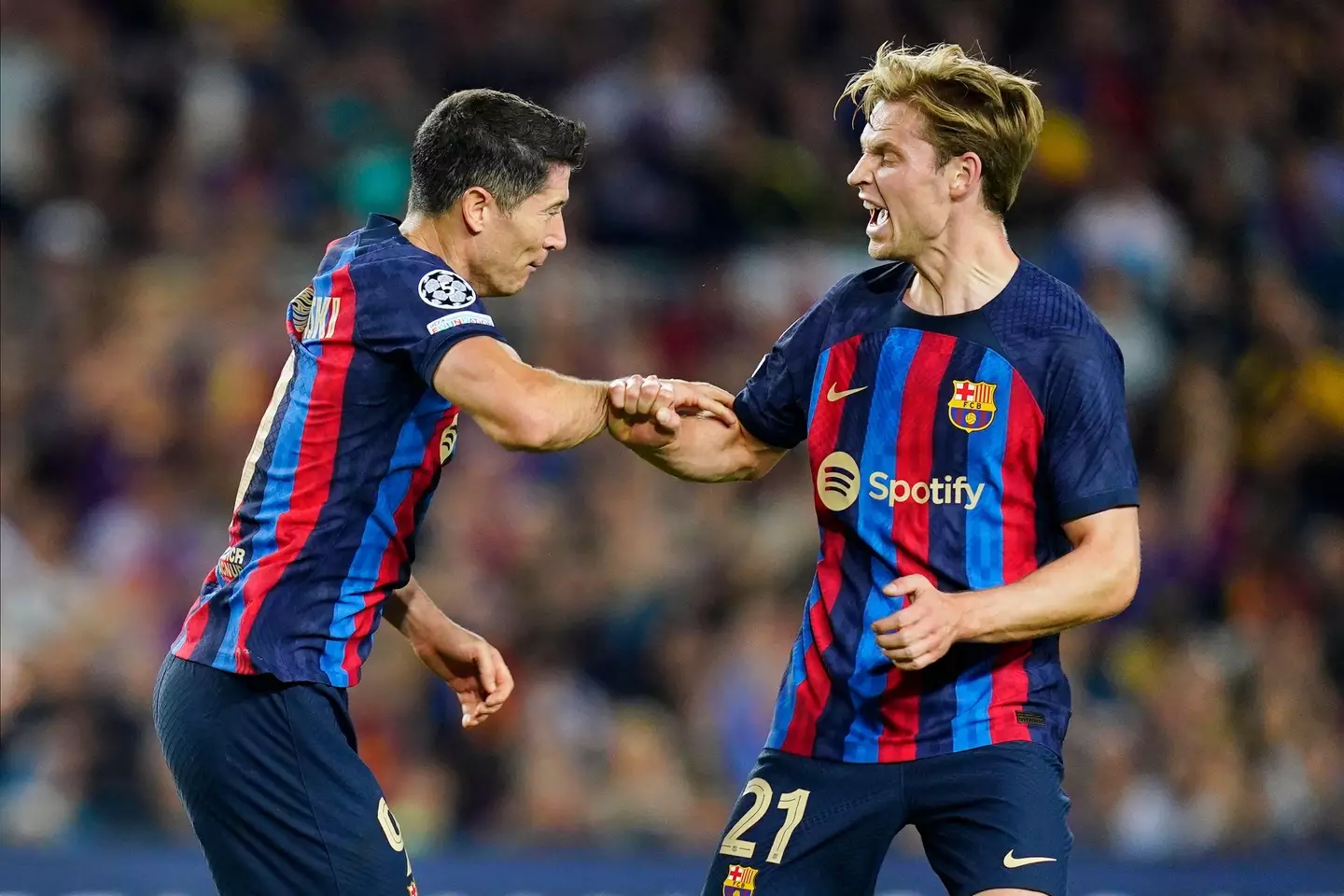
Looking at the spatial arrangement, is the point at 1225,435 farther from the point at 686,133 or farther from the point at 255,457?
the point at 255,457

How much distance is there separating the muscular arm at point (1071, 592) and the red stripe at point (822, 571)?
0.51 metres

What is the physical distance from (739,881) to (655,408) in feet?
4.09

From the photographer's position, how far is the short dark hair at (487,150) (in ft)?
14.5

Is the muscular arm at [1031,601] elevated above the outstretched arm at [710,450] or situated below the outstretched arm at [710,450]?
below

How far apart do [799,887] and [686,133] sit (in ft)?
21.8

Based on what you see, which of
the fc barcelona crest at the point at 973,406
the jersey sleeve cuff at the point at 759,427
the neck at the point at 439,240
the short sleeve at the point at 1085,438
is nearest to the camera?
the short sleeve at the point at 1085,438

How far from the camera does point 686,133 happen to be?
33.8 ft

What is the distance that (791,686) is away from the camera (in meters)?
4.57

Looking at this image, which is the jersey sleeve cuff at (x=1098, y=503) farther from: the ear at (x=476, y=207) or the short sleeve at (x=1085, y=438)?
the ear at (x=476, y=207)

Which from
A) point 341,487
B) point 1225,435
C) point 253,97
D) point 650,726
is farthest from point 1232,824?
point 253,97

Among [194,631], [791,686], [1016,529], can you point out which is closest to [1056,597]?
[1016,529]

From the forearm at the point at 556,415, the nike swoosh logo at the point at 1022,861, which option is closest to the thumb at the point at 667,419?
the forearm at the point at 556,415

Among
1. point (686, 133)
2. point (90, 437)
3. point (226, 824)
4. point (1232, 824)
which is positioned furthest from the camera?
point (686, 133)

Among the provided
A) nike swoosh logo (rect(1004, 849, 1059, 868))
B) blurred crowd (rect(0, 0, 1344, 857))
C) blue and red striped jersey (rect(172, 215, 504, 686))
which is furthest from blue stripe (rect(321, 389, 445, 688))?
blurred crowd (rect(0, 0, 1344, 857))
